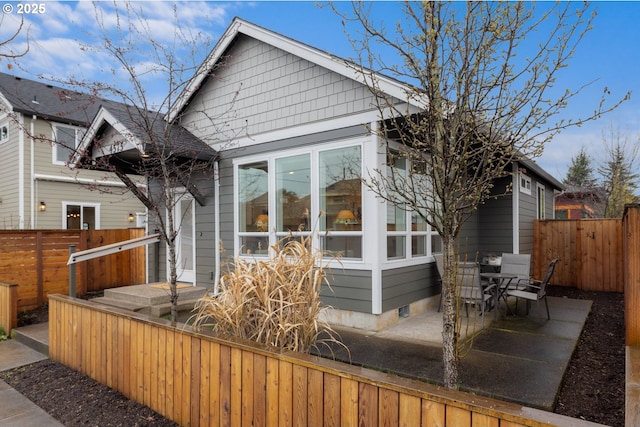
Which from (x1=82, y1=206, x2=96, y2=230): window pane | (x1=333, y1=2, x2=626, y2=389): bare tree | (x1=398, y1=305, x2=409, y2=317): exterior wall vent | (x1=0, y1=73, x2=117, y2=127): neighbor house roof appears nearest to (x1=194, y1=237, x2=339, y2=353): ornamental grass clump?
(x1=333, y1=2, x2=626, y2=389): bare tree

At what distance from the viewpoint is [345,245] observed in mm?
5703

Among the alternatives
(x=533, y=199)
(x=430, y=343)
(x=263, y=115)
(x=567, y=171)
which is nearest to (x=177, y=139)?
(x=263, y=115)

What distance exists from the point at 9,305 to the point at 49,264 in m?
1.57

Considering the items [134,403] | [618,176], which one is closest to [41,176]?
[134,403]

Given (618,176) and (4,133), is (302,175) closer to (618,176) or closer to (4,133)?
(4,133)

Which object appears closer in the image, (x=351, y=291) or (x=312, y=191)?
(x=351, y=291)

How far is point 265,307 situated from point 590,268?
941 cm

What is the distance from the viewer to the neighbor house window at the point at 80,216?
13.1 meters

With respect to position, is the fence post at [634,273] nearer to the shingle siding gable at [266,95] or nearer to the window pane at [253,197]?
the shingle siding gable at [266,95]

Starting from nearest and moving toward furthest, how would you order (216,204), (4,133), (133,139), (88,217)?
(133,139) < (216,204) < (4,133) < (88,217)

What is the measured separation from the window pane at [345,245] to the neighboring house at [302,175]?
0.02 m

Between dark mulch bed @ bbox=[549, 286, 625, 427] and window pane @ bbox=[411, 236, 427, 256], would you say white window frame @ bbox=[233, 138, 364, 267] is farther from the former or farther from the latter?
dark mulch bed @ bbox=[549, 286, 625, 427]

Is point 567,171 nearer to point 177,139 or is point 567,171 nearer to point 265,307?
point 177,139

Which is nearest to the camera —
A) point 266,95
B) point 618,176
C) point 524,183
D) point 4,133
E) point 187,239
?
point 266,95
